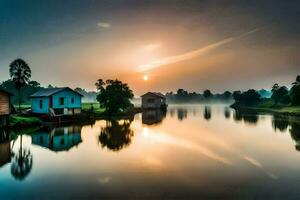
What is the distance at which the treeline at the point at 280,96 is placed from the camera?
75.2 meters

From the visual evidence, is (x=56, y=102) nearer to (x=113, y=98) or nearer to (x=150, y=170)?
(x=113, y=98)

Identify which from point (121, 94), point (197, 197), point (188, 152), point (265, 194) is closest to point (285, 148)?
point (188, 152)

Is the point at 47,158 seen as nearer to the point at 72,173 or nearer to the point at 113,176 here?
the point at 72,173

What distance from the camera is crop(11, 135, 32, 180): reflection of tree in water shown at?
50.5 feet

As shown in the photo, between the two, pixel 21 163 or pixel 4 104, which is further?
pixel 4 104

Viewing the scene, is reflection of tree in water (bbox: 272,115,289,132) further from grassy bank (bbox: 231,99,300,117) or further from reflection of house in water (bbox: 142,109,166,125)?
reflection of house in water (bbox: 142,109,166,125)

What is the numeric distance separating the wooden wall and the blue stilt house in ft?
37.5

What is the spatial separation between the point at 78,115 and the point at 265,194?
45584 millimetres

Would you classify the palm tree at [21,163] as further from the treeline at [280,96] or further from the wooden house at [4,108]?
the treeline at [280,96]

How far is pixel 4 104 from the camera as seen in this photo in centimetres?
3894

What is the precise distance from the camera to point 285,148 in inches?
904

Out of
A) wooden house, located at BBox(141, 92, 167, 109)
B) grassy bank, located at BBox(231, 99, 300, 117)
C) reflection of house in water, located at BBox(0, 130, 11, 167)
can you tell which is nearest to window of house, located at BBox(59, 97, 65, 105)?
reflection of house in water, located at BBox(0, 130, 11, 167)

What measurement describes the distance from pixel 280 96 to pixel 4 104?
3770 inches

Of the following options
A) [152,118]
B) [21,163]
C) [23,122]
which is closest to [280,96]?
[152,118]
